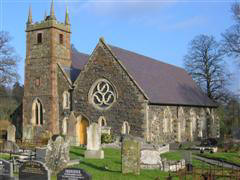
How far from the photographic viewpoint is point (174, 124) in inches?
1298

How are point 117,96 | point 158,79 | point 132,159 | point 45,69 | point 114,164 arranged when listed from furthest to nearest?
point 158,79
point 45,69
point 117,96
point 114,164
point 132,159

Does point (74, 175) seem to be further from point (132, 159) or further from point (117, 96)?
point (117, 96)

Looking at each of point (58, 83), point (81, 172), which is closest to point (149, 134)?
point (58, 83)

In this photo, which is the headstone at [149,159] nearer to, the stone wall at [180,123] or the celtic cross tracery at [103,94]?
the stone wall at [180,123]

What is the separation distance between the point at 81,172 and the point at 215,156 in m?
14.3

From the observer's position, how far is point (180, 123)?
3341 cm

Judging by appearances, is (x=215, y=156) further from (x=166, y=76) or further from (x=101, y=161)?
(x=166, y=76)

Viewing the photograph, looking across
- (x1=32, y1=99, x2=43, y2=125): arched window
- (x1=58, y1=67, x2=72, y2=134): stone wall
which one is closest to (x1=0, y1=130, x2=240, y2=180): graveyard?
(x1=58, y1=67, x2=72, y2=134): stone wall

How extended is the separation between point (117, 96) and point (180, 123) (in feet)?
25.6

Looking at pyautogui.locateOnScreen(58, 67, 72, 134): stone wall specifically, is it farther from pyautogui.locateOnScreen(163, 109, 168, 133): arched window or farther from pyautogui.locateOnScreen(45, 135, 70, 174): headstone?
pyautogui.locateOnScreen(45, 135, 70, 174): headstone

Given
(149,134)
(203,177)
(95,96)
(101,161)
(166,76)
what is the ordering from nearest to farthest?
(203,177)
(101,161)
(149,134)
(95,96)
(166,76)

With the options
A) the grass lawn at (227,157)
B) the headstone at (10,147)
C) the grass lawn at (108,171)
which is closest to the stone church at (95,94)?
the headstone at (10,147)

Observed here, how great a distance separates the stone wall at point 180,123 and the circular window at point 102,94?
11.0 ft

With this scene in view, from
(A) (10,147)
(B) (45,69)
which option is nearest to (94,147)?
(A) (10,147)
